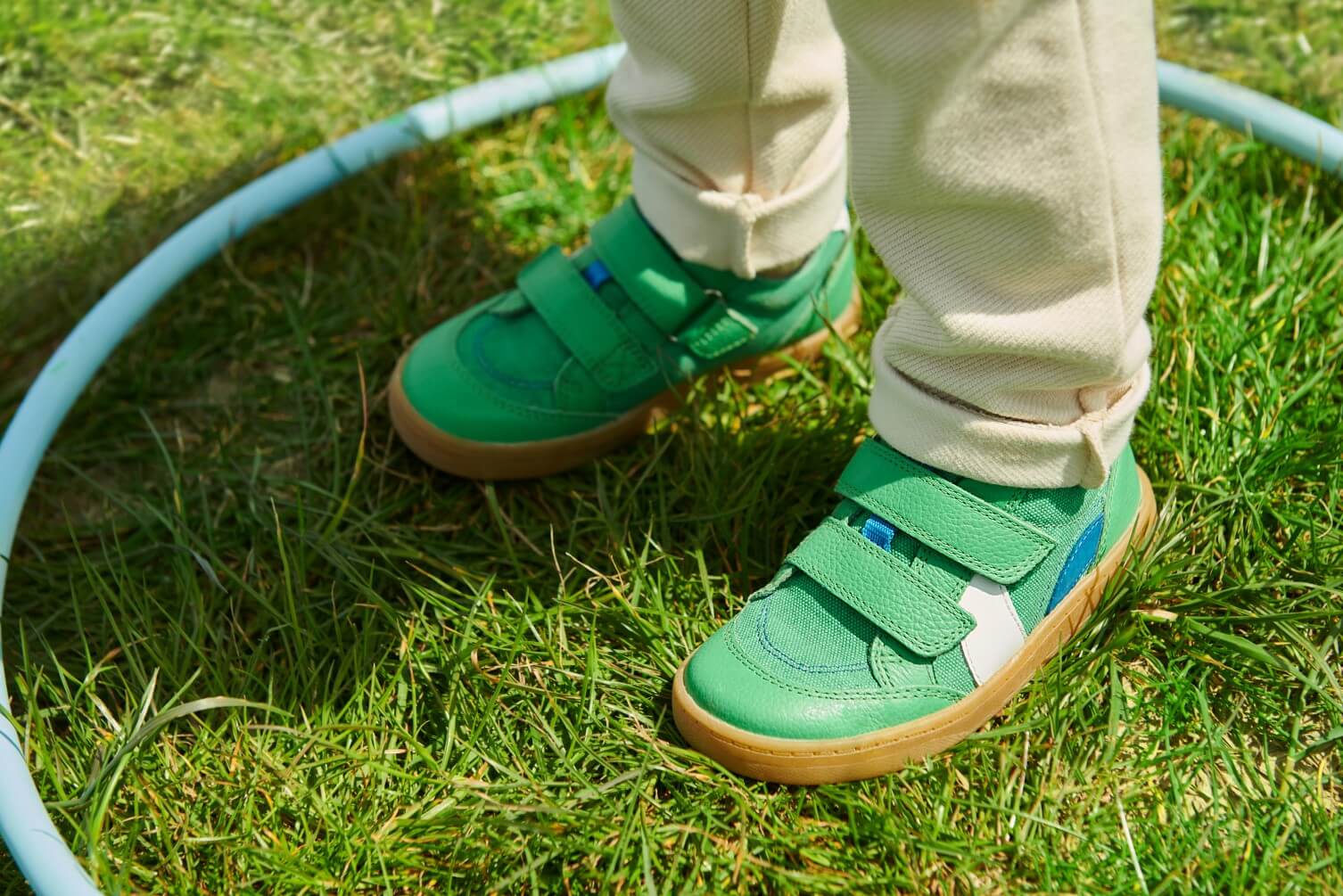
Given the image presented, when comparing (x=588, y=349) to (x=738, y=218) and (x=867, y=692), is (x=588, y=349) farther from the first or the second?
(x=867, y=692)

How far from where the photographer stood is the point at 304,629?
1276mm

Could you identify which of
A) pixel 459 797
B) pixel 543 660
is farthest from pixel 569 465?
pixel 459 797

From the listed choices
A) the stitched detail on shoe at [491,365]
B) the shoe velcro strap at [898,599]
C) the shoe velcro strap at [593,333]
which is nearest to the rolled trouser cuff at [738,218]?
the shoe velcro strap at [593,333]

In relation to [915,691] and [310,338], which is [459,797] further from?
[310,338]

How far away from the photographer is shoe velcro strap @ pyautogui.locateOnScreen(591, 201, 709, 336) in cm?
133

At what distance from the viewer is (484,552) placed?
1354mm

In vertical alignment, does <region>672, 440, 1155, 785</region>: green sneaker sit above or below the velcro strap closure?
below

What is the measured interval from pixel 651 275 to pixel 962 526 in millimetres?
463

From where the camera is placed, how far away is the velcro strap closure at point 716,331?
1355 millimetres

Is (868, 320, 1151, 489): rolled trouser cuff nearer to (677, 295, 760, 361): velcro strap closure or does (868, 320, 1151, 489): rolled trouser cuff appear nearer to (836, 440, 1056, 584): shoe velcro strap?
(836, 440, 1056, 584): shoe velcro strap

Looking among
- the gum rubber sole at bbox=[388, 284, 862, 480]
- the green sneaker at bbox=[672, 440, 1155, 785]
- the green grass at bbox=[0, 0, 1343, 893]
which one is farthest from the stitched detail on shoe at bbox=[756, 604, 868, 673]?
the gum rubber sole at bbox=[388, 284, 862, 480]

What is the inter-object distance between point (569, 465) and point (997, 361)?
22.9 inches

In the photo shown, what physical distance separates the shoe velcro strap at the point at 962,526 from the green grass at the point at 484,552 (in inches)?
6.1

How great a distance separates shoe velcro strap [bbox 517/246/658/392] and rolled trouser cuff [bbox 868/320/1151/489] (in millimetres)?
365
